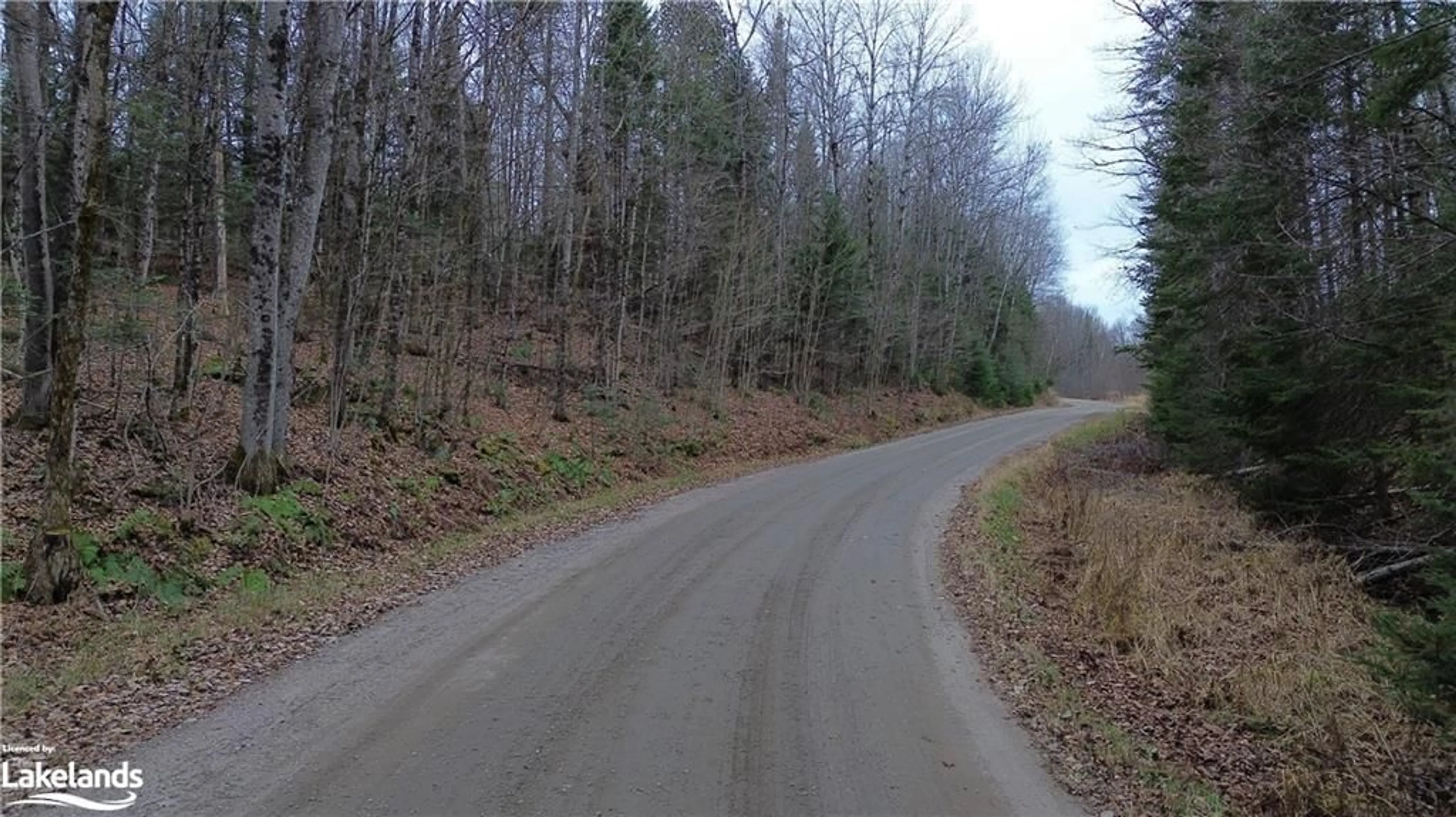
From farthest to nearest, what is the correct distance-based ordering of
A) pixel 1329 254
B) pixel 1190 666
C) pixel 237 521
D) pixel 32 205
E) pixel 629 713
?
pixel 1329 254
pixel 32 205
pixel 237 521
pixel 1190 666
pixel 629 713

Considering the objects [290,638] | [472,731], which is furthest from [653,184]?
[472,731]

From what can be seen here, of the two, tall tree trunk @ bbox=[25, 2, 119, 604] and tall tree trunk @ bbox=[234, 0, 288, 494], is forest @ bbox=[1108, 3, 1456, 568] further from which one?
tall tree trunk @ bbox=[234, 0, 288, 494]

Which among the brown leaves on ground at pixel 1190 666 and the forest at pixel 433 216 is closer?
the brown leaves on ground at pixel 1190 666

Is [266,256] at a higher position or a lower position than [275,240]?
lower

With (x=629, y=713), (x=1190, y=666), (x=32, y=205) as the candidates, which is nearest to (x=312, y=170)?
(x=32, y=205)

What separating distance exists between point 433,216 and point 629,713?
13.7 meters

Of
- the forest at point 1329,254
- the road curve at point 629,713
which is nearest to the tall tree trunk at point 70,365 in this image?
the road curve at point 629,713

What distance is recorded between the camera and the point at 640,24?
23.8m

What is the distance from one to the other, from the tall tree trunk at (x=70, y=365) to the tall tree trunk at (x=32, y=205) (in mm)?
3244

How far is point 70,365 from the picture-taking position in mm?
6379

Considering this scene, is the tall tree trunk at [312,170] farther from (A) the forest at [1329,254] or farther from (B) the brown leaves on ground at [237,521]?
(A) the forest at [1329,254]

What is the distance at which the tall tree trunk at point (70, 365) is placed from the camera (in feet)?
20.5

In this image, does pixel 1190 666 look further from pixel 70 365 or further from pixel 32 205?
pixel 32 205

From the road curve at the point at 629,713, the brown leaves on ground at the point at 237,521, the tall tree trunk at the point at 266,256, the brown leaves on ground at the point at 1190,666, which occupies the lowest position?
the brown leaves on ground at the point at 1190,666
